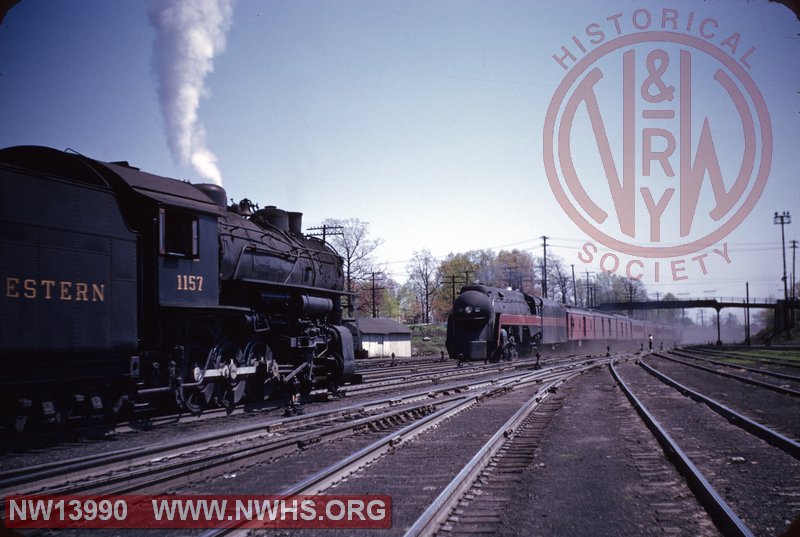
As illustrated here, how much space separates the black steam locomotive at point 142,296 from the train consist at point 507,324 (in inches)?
520

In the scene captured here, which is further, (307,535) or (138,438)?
(138,438)

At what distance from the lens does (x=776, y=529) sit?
496 centimetres

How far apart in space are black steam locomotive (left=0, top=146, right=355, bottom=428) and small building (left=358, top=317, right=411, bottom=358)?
31.1 metres

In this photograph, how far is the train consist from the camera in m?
27.1

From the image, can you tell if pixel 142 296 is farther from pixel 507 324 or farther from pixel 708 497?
pixel 507 324

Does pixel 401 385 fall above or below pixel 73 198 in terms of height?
below

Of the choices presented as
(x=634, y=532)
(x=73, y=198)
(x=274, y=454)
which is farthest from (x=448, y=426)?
(x=73, y=198)

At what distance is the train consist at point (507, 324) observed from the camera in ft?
88.8

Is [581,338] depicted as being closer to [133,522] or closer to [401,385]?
[401,385]

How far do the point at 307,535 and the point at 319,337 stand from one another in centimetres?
906

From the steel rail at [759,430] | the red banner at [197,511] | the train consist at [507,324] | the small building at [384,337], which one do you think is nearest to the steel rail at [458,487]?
the red banner at [197,511]

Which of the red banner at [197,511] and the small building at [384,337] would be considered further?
the small building at [384,337]

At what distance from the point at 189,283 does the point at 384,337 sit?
1483 inches

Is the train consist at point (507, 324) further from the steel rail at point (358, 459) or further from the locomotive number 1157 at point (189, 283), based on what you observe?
the locomotive number 1157 at point (189, 283)
